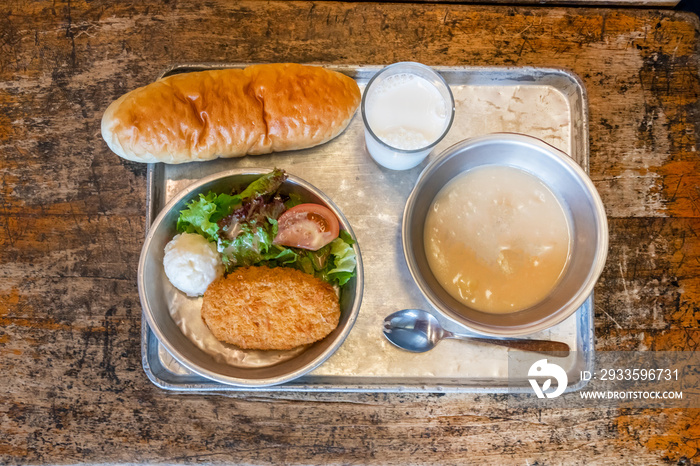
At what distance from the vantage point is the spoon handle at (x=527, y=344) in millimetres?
1659

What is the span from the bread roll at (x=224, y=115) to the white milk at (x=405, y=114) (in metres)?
0.15

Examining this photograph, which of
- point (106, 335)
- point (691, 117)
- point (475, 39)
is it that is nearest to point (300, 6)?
point (475, 39)

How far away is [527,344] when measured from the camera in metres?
1.66

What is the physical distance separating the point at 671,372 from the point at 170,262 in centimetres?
191

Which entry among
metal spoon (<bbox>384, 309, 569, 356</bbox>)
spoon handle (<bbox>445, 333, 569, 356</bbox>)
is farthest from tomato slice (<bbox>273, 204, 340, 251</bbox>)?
spoon handle (<bbox>445, 333, 569, 356</bbox>)

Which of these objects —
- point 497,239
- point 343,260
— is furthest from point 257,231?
point 497,239

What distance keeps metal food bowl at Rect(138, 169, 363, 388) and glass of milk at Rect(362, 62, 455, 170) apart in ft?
0.97

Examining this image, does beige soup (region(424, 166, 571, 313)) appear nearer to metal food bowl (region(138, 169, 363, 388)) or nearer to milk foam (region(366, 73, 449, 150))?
milk foam (region(366, 73, 449, 150))

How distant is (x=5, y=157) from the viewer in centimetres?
184

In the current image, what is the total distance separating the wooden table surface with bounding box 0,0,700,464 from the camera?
1.74 meters

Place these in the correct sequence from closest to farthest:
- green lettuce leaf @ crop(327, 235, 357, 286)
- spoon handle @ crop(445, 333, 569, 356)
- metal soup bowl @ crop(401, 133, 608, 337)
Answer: metal soup bowl @ crop(401, 133, 608, 337)
green lettuce leaf @ crop(327, 235, 357, 286)
spoon handle @ crop(445, 333, 569, 356)

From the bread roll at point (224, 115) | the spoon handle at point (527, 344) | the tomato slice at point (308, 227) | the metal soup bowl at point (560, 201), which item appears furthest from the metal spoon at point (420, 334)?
the bread roll at point (224, 115)

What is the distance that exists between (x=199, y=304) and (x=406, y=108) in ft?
3.32

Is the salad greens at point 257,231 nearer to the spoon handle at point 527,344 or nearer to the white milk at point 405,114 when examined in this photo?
the white milk at point 405,114
